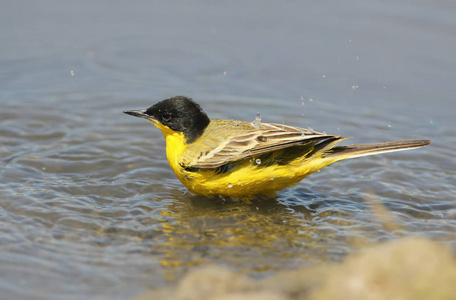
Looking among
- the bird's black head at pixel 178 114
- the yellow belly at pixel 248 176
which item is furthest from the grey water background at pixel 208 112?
the bird's black head at pixel 178 114

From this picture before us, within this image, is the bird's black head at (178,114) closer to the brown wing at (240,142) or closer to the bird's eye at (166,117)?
the bird's eye at (166,117)

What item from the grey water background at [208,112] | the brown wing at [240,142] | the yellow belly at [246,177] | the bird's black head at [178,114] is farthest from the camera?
the bird's black head at [178,114]

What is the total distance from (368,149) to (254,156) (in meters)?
1.33

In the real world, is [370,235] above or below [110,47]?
below

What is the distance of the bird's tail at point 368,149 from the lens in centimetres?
750

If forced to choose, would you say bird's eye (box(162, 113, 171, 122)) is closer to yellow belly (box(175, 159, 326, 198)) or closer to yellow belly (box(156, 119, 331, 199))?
yellow belly (box(156, 119, 331, 199))

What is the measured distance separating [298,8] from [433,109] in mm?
4212

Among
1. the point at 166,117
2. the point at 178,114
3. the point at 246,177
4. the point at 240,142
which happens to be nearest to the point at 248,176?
the point at 246,177

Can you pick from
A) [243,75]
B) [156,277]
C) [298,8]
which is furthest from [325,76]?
[156,277]

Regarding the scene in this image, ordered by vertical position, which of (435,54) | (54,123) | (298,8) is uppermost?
(298,8)

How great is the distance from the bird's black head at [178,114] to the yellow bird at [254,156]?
0.01 meters

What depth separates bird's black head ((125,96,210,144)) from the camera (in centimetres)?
821

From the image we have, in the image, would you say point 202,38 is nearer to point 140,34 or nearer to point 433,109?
point 140,34

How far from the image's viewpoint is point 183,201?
8.22 meters
